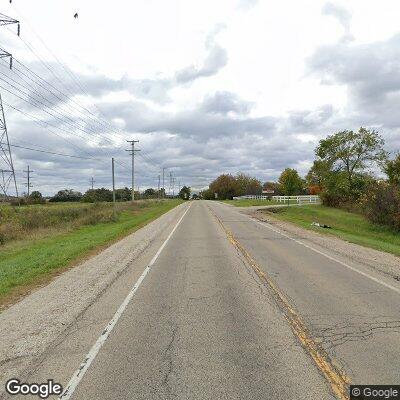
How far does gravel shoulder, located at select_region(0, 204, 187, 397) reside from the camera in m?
6.25

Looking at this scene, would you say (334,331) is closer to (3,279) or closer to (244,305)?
(244,305)

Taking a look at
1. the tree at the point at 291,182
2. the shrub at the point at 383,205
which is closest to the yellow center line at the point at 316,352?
the shrub at the point at 383,205

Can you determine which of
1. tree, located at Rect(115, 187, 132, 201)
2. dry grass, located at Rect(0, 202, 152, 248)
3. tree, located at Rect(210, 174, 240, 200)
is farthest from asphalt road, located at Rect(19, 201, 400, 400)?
tree, located at Rect(210, 174, 240, 200)

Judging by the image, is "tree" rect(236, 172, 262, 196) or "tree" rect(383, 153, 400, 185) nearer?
"tree" rect(383, 153, 400, 185)

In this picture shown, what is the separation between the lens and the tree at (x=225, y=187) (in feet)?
555

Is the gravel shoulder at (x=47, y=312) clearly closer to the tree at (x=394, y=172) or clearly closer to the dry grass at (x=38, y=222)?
the dry grass at (x=38, y=222)

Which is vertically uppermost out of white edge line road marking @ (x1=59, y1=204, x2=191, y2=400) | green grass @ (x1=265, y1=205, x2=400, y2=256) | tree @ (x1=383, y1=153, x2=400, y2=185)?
tree @ (x1=383, y1=153, x2=400, y2=185)

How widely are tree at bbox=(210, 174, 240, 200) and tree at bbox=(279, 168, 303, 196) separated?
→ 1642 inches

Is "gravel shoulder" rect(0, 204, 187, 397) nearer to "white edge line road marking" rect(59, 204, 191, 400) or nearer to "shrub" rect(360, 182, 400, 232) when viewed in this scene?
"white edge line road marking" rect(59, 204, 191, 400)

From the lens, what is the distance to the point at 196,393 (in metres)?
4.95

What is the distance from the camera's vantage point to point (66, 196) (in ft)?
404

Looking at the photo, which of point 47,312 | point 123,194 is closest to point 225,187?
point 123,194

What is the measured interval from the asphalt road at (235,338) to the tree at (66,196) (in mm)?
114466

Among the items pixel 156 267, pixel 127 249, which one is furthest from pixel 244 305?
pixel 127 249
